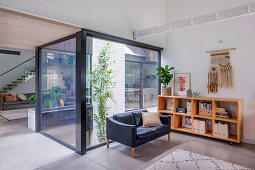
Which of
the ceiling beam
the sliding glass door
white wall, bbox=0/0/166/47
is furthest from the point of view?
the sliding glass door

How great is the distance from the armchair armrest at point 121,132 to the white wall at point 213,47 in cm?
262

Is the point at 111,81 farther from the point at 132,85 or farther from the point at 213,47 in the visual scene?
the point at 213,47

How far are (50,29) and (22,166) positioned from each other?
8.53 feet

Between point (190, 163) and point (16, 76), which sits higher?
point (16, 76)

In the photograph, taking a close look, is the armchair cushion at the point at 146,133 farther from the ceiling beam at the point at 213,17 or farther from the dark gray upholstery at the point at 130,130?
the ceiling beam at the point at 213,17

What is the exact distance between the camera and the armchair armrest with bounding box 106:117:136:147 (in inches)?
125

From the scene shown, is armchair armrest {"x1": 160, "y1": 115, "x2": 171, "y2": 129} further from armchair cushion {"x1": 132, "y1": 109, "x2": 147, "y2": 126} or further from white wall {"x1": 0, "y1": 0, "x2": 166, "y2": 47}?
white wall {"x1": 0, "y1": 0, "x2": 166, "y2": 47}

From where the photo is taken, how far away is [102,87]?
3.91m

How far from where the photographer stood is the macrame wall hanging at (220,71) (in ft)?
13.9

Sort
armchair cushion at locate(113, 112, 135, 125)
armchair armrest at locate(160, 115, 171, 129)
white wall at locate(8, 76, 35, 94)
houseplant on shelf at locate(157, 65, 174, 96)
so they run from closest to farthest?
1. armchair cushion at locate(113, 112, 135, 125)
2. armchair armrest at locate(160, 115, 171, 129)
3. houseplant on shelf at locate(157, 65, 174, 96)
4. white wall at locate(8, 76, 35, 94)

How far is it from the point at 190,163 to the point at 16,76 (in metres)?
10.8

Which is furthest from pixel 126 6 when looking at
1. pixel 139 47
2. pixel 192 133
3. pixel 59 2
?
pixel 192 133

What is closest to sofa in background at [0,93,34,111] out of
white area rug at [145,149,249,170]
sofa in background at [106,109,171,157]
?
sofa in background at [106,109,171,157]

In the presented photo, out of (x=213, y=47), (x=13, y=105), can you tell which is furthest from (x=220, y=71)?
(x=13, y=105)
